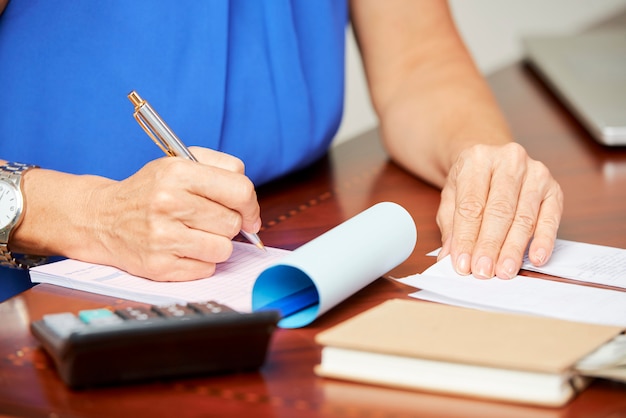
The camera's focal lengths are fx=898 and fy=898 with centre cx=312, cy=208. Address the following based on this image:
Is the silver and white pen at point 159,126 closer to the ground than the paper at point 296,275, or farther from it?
farther from it

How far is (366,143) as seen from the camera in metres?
1.73

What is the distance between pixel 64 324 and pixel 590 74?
1.43m

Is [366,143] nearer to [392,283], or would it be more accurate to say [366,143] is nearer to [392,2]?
[392,2]

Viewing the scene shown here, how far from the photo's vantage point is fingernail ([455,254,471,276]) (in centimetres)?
101

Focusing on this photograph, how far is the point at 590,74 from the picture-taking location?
1896 mm

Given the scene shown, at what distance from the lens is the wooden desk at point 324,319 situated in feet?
2.33

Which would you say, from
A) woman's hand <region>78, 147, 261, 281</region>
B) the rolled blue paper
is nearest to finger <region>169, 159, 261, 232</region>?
woman's hand <region>78, 147, 261, 281</region>

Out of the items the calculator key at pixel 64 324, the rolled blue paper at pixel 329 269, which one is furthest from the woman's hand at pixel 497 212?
the calculator key at pixel 64 324

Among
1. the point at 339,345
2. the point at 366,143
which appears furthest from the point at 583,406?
the point at 366,143

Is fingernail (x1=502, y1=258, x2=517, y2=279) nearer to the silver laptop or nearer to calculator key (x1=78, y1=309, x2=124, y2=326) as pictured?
calculator key (x1=78, y1=309, x2=124, y2=326)

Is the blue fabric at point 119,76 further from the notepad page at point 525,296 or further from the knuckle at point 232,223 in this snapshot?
the notepad page at point 525,296

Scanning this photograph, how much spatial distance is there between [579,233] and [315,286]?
0.43 meters

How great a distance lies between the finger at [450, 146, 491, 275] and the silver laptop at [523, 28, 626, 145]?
1.60 ft

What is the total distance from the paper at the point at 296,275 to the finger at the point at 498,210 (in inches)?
3.6
